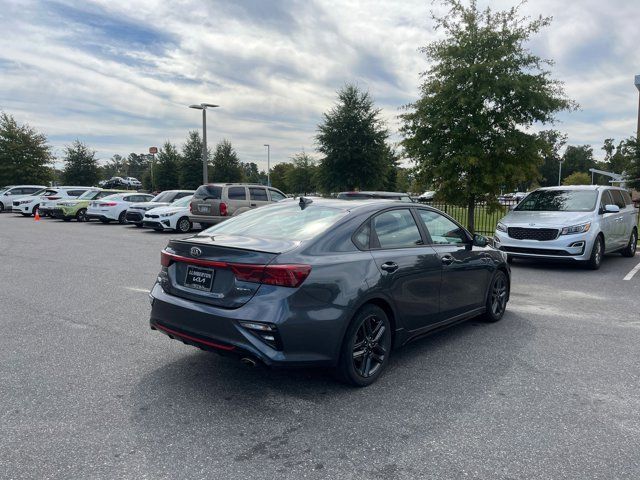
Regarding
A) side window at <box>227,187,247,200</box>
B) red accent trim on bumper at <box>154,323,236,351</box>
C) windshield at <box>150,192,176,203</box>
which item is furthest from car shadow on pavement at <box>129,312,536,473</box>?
windshield at <box>150,192,176,203</box>

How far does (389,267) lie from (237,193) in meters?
14.6

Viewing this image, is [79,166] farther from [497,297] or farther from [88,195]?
[497,297]

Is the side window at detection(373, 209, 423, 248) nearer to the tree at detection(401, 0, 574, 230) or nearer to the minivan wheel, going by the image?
the tree at detection(401, 0, 574, 230)

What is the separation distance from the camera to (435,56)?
46.9 feet

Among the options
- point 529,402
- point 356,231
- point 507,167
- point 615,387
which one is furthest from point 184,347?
point 507,167

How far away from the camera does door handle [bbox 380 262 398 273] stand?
4.33 metres

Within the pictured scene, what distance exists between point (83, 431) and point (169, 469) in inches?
32.1

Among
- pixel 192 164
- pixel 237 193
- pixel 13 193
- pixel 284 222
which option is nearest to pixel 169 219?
pixel 237 193

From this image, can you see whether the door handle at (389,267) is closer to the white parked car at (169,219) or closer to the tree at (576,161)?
the white parked car at (169,219)

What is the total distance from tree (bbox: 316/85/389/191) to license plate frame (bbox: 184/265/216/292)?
2467cm

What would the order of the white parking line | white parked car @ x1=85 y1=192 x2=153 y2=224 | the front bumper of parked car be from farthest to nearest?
white parked car @ x1=85 y1=192 x2=153 y2=224 < the front bumper of parked car < the white parking line

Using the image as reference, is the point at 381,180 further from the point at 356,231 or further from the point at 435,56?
the point at 356,231

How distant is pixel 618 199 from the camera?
12289mm

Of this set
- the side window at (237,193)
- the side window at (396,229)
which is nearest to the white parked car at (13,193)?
the side window at (237,193)
